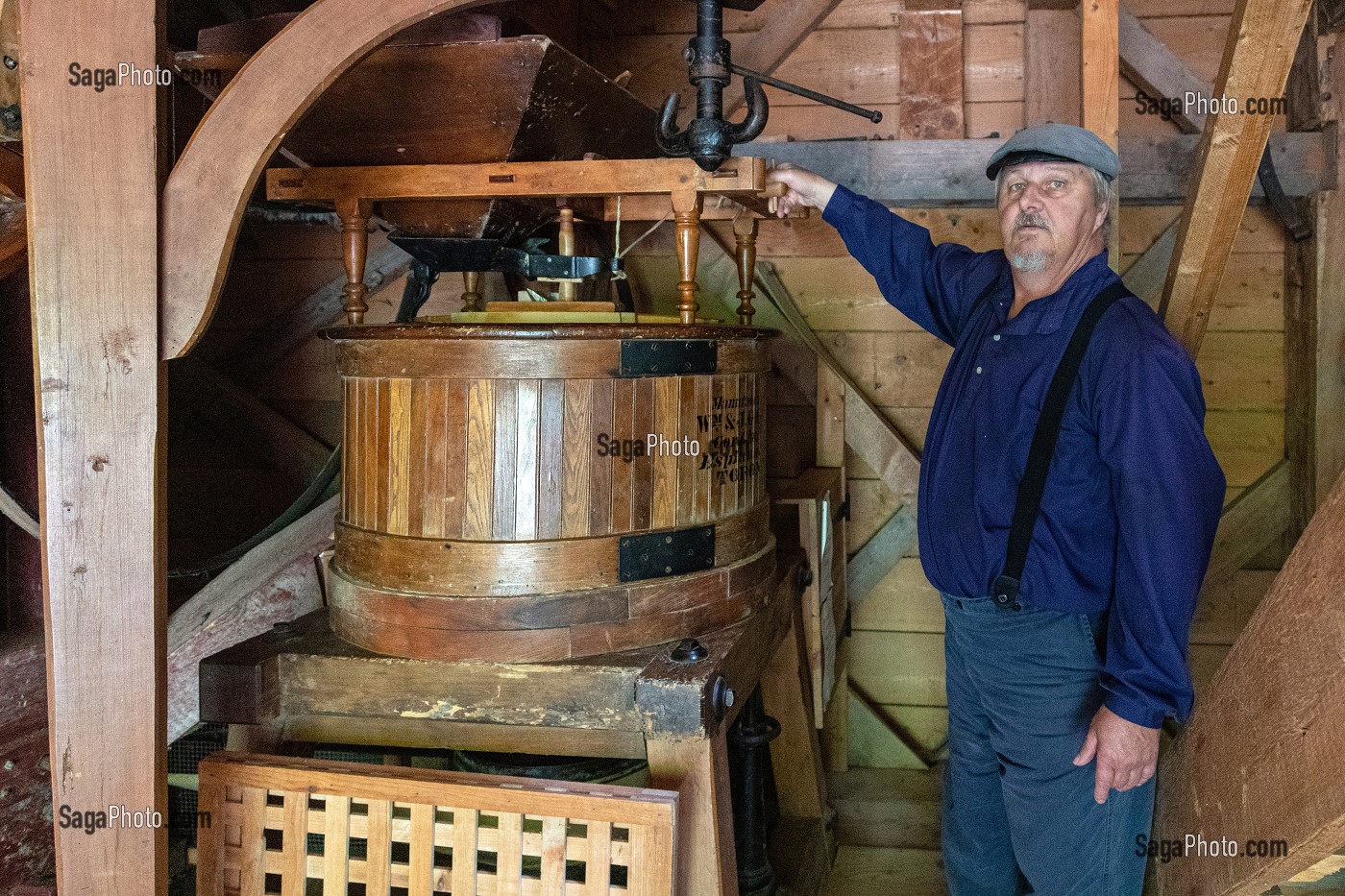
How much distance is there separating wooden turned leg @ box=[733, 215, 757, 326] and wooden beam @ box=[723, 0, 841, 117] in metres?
0.86

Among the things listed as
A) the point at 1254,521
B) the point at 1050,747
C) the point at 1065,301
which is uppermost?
the point at 1065,301

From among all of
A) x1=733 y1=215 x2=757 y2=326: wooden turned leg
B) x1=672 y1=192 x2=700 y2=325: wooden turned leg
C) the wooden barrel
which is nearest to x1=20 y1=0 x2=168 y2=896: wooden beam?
the wooden barrel

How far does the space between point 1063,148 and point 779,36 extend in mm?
1687

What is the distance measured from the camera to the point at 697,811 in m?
2.13

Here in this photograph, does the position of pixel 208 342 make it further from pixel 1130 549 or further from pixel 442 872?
pixel 1130 549

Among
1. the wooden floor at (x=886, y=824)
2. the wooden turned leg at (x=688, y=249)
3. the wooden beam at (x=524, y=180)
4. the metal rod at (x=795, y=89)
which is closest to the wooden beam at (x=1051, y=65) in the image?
the metal rod at (x=795, y=89)

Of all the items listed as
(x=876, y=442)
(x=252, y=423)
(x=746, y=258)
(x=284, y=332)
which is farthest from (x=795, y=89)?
(x=252, y=423)

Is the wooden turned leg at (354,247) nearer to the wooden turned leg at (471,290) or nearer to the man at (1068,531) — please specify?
the wooden turned leg at (471,290)

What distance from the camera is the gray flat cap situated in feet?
7.36

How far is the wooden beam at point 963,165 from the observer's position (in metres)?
3.37

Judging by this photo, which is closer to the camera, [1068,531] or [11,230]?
[1068,531]

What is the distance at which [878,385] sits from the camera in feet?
12.6

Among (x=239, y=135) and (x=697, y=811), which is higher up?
(x=239, y=135)

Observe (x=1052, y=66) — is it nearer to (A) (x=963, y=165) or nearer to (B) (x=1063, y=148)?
(A) (x=963, y=165)
